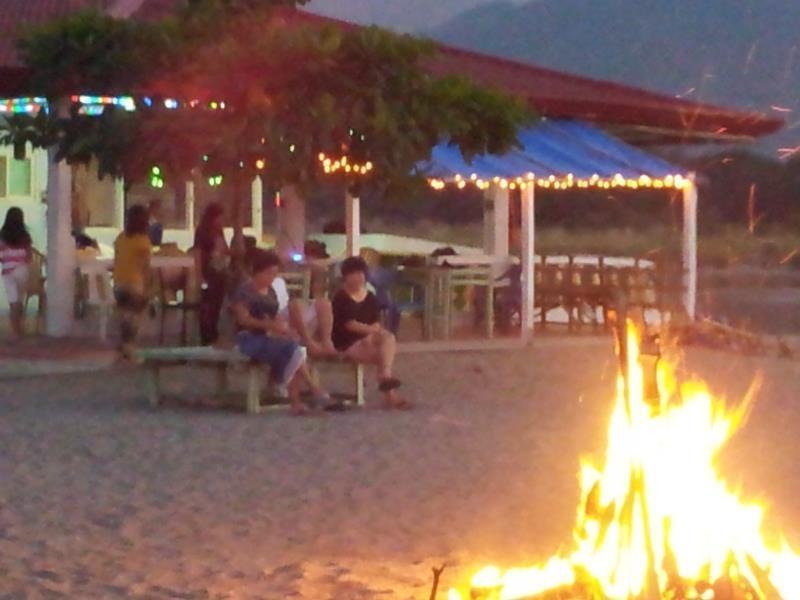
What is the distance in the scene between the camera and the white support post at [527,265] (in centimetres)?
1859

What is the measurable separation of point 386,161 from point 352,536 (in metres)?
6.72

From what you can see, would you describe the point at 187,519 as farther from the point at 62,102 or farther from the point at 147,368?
the point at 62,102

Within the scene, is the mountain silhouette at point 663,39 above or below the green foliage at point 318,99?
above

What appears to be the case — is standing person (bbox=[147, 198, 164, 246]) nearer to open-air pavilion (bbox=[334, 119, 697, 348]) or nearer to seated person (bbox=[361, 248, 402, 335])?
open-air pavilion (bbox=[334, 119, 697, 348])

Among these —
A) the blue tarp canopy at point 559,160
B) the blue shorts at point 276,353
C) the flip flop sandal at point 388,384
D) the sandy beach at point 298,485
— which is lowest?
the sandy beach at point 298,485

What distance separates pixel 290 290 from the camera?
680 inches

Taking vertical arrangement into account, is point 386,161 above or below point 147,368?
above

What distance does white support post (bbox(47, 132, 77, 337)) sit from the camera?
1759 centimetres

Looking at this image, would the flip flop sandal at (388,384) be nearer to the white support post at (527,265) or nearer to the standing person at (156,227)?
the white support post at (527,265)

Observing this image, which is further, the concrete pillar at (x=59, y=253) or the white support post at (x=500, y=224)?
the white support post at (x=500, y=224)

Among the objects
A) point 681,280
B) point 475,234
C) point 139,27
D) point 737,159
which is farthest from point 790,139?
point 139,27

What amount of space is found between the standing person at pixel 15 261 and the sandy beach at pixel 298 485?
237cm

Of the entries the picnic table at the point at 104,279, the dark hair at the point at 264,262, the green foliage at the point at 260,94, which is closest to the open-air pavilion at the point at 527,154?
the picnic table at the point at 104,279

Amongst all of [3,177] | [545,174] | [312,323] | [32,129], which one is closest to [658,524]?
[312,323]
